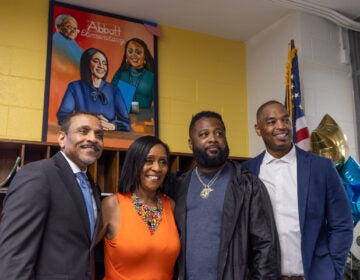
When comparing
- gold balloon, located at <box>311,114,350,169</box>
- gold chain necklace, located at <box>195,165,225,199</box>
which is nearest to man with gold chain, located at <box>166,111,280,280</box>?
gold chain necklace, located at <box>195,165,225,199</box>

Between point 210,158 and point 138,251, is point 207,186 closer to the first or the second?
point 210,158

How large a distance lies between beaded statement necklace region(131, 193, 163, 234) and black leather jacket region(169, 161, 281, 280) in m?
0.10

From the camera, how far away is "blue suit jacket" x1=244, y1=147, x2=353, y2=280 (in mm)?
2039

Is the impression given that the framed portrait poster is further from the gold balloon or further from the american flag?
the gold balloon

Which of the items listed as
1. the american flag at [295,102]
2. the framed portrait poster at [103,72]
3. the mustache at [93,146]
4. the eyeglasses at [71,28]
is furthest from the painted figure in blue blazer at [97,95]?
the mustache at [93,146]

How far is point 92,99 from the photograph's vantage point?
3387 millimetres

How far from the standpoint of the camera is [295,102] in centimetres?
329

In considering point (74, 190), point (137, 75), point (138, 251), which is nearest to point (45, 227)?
point (74, 190)

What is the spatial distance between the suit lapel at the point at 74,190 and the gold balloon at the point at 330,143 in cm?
190

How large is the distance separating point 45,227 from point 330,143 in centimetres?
213

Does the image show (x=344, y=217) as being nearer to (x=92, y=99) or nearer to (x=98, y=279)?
(x=98, y=279)

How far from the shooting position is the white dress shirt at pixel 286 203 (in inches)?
80.6

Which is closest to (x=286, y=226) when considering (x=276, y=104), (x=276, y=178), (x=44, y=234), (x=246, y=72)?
(x=276, y=178)

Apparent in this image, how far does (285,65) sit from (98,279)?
2392 mm
